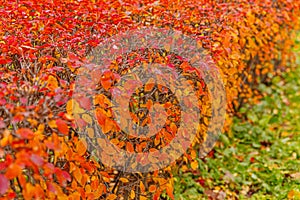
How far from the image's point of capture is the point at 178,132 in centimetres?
308

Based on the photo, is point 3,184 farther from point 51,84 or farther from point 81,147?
point 81,147

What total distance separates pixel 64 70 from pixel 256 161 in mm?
2840

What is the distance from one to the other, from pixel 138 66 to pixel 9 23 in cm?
107

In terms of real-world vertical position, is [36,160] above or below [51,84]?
below

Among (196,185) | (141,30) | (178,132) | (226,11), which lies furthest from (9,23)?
(196,185)

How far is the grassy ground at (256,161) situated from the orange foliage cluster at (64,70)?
726mm

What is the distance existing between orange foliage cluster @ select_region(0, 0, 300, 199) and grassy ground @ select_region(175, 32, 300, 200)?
28.6 inches

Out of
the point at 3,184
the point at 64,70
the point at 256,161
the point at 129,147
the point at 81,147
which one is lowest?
the point at 256,161

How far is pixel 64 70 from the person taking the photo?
2.69 metres

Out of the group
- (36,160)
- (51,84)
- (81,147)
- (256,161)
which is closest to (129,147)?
(81,147)

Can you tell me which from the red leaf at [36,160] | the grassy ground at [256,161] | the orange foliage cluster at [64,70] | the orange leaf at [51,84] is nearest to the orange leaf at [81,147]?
the orange foliage cluster at [64,70]

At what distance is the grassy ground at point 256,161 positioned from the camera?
4.21m

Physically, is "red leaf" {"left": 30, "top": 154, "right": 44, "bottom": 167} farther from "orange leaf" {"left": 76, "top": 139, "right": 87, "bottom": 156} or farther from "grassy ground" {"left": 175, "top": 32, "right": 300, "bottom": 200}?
"grassy ground" {"left": 175, "top": 32, "right": 300, "bottom": 200}

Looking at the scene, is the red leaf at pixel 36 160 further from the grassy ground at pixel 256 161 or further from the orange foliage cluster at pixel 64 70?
the grassy ground at pixel 256 161
